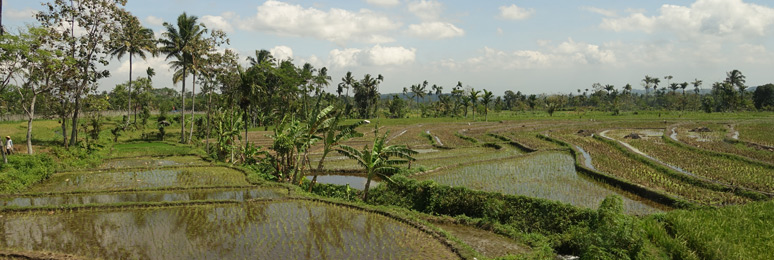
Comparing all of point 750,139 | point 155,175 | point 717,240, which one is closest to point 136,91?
point 155,175

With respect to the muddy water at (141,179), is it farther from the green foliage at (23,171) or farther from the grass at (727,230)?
the grass at (727,230)

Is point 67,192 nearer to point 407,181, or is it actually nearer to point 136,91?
point 407,181

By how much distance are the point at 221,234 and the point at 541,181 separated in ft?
42.6

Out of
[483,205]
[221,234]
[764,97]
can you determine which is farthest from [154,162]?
[764,97]

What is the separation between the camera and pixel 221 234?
34.1 ft

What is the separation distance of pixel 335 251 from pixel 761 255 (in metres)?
8.78

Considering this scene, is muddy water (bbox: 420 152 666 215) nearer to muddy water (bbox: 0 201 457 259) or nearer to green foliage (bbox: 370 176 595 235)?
green foliage (bbox: 370 176 595 235)

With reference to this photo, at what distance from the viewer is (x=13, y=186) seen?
14102 mm

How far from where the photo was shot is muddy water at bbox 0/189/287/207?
43.0 feet

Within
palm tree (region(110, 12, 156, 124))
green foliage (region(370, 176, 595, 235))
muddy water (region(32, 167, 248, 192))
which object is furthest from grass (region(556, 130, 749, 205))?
palm tree (region(110, 12, 156, 124))

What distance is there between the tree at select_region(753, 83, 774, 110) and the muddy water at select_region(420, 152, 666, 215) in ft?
248

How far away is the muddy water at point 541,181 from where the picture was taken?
14266 mm

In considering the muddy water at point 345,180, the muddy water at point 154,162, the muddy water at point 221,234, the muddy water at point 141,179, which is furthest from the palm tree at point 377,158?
the muddy water at point 154,162

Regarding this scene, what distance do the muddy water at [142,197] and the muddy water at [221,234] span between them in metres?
1.45
